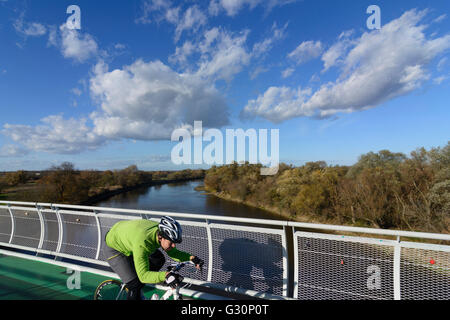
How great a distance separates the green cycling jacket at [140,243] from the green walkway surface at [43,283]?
4.59ft

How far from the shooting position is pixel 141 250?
2043mm

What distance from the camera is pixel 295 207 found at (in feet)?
106

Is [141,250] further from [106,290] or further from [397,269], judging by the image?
[397,269]

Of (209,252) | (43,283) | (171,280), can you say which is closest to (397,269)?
(209,252)

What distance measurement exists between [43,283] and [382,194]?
91.2 ft

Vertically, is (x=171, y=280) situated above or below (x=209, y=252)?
above

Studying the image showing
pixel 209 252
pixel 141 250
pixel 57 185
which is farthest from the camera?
pixel 57 185

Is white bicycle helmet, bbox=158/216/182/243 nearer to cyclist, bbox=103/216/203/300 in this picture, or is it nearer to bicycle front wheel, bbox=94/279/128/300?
cyclist, bbox=103/216/203/300

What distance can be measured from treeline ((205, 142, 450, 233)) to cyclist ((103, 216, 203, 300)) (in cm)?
2300

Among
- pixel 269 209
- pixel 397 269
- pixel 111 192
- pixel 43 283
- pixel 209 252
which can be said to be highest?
pixel 397 269

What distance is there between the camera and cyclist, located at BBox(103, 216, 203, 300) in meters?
2.00

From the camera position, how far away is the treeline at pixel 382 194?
19.8 meters
